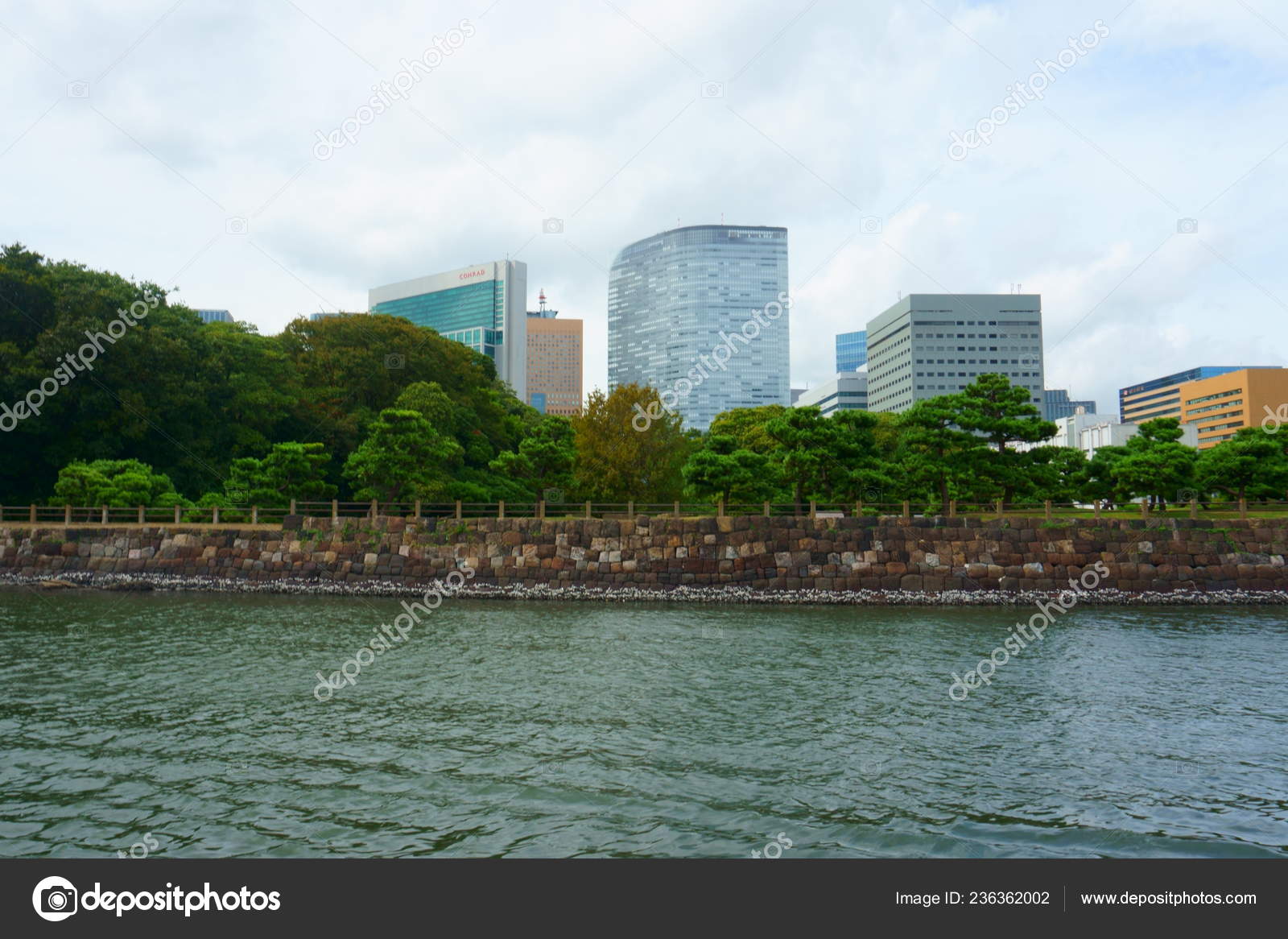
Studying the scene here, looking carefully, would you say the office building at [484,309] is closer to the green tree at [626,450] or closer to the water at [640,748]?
the green tree at [626,450]

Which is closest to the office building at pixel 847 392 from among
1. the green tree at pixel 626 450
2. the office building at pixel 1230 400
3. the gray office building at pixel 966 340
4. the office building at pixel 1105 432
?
the gray office building at pixel 966 340

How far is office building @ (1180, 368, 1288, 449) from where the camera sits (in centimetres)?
12219

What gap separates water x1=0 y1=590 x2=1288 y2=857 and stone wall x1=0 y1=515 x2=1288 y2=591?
9650 mm

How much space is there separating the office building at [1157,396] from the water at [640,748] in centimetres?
17508

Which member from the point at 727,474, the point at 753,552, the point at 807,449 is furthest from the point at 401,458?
the point at 807,449

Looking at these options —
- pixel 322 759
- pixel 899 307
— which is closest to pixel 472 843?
pixel 322 759

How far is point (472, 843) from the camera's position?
23.3ft

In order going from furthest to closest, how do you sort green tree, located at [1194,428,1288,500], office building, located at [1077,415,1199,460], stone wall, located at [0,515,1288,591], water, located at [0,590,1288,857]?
office building, located at [1077,415,1199,460] → green tree, located at [1194,428,1288,500] → stone wall, located at [0,515,1288,591] → water, located at [0,590,1288,857]

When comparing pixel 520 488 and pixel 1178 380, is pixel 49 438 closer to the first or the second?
pixel 520 488

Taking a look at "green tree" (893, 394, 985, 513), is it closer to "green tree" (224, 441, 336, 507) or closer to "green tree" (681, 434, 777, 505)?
"green tree" (681, 434, 777, 505)
